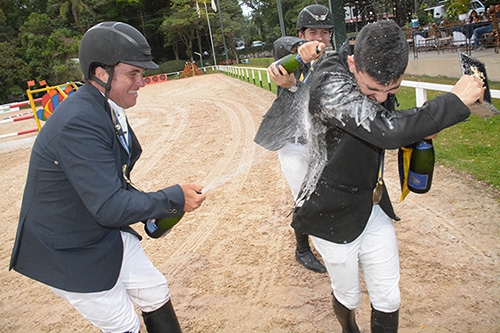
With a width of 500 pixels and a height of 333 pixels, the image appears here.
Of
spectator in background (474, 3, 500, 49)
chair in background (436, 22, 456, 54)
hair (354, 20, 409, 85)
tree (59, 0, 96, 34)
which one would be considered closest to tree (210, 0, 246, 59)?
tree (59, 0, 96, 34)

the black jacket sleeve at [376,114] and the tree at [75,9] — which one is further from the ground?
the tree at [75,9]

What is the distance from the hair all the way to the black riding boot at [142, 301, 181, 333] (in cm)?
186

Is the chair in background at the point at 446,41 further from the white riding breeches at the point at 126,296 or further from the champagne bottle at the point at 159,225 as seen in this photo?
the white riding breeches at the point at 126,296

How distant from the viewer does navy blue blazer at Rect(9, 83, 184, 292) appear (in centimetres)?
183

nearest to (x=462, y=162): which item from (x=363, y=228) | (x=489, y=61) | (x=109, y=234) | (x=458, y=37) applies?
(x=363, y=228)

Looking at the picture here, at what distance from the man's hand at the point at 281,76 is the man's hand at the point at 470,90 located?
4.00 feet

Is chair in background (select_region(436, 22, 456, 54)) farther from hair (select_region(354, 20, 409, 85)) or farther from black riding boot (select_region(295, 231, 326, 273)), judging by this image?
hair (select_region(354, 20, 409, 85))

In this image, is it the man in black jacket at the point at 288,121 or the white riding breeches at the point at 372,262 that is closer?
the white riding breeches at the point at 372,262

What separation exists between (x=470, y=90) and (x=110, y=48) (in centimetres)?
190

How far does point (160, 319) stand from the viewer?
2383 mm

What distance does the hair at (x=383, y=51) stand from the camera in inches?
70.4

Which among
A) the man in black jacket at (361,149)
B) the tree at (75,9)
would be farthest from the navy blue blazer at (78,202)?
the tree at (75,9)

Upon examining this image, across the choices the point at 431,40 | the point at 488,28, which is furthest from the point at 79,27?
the point at 488,28

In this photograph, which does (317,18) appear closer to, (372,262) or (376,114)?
(376,114)
